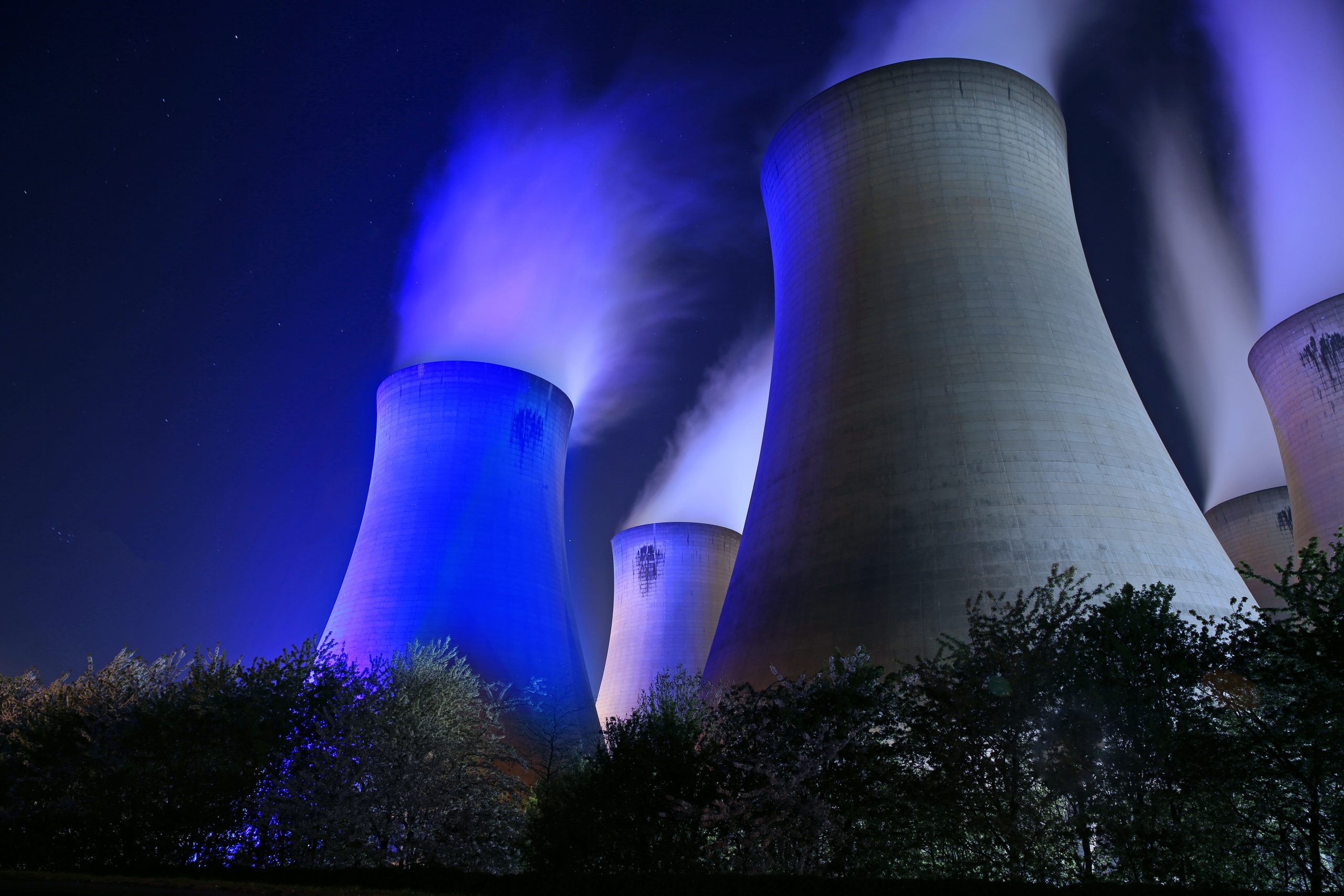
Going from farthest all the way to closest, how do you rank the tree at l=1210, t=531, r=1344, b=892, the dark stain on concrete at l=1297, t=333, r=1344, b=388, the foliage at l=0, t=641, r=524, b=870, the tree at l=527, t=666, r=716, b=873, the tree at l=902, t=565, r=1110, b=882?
the dark stain on concrete at l=1297, t=333, r=1344, b=388 → the foliage at l=0, t=641, r=524, b=870 → the tree at l=527, t=666, r=716, b=873 → the tree at l=902, t=565, r=1110, b=882 → the tree at l=1210, t=531, r=1344, b=892

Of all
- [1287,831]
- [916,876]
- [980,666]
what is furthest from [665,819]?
[1287,831]

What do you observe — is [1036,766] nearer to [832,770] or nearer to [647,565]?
[832,770]

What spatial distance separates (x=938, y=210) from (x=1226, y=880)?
789 centimetres

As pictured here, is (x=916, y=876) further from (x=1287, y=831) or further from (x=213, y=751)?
(x=213, y=751)

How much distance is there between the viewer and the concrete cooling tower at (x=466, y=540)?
639 inches

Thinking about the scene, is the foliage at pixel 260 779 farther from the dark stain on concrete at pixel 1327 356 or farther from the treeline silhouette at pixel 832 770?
the dark stain on concrete at pixel 1327 356

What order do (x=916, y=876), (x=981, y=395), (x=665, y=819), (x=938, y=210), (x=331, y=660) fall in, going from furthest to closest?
1. (x=331, y=660)
2. (x=938, y=210)
3. (x=981, y=395)
4. (x=665, y=819)
5. (x=916, y=876)

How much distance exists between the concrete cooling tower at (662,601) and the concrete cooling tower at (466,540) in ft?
22.5

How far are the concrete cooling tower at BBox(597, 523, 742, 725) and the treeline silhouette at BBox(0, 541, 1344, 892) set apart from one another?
14.5m

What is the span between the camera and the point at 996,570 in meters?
9.01

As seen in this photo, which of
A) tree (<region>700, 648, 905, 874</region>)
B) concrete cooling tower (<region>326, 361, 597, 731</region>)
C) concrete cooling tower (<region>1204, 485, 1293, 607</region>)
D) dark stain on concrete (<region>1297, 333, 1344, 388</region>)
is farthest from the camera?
concrete cooling tower (<region>1204, 485, 1293, 607</region>)

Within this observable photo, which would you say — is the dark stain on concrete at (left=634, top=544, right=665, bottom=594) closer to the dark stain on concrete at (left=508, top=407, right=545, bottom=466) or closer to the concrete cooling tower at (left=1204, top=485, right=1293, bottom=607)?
the dark stain on concrete at (left=508, top=407, right=545, bottom=466)

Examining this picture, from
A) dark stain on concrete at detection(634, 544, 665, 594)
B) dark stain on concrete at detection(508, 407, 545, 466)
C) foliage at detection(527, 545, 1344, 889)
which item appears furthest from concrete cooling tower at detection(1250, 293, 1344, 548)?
dark stain on concrete at detection(634, 544, 665, 594)

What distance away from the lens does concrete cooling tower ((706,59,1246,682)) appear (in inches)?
364
